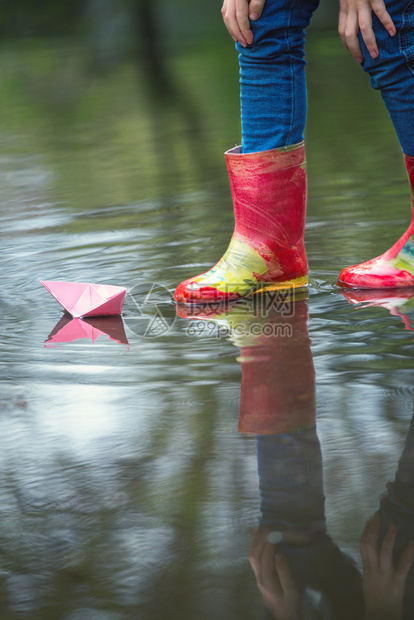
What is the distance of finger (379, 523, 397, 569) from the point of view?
2.71 feet

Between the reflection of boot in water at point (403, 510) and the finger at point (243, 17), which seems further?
the finger at point (243, 17)

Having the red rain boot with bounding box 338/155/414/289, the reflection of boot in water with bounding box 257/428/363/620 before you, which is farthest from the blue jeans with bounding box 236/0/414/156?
the reflection of boot in water with bounding box 257/428/363/620

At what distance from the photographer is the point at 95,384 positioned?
1346mm

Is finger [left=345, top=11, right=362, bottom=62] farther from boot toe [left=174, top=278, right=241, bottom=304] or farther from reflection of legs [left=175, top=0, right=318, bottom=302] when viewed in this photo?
boot toe [left=174, top=278, right=241, bottom=304]

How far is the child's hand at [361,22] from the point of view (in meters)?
1.77

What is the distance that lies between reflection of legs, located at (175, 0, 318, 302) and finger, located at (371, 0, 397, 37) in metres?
0.15

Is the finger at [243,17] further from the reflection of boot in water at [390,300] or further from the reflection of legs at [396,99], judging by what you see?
the reflection of boot in water at [390,300]

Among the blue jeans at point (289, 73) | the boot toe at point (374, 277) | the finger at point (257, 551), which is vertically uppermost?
the blue jeans at point (289, 73)

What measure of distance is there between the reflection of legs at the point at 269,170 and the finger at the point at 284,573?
3.42ft

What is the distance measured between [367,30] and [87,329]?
32.8 inches

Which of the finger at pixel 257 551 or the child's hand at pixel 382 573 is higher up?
the finger at pixel 257 551

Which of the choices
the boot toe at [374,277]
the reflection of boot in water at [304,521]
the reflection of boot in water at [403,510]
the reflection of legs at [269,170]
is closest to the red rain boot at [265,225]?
the reflection of legs at [269,170]

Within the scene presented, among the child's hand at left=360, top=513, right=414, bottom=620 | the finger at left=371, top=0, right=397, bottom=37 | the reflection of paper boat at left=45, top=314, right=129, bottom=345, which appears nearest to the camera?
the child's hand at left=360, top=513, right=414, bottom=620

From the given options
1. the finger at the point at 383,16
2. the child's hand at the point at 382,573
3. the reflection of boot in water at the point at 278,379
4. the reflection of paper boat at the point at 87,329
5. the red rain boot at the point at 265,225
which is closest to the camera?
the child's hand at the point at 382,573
